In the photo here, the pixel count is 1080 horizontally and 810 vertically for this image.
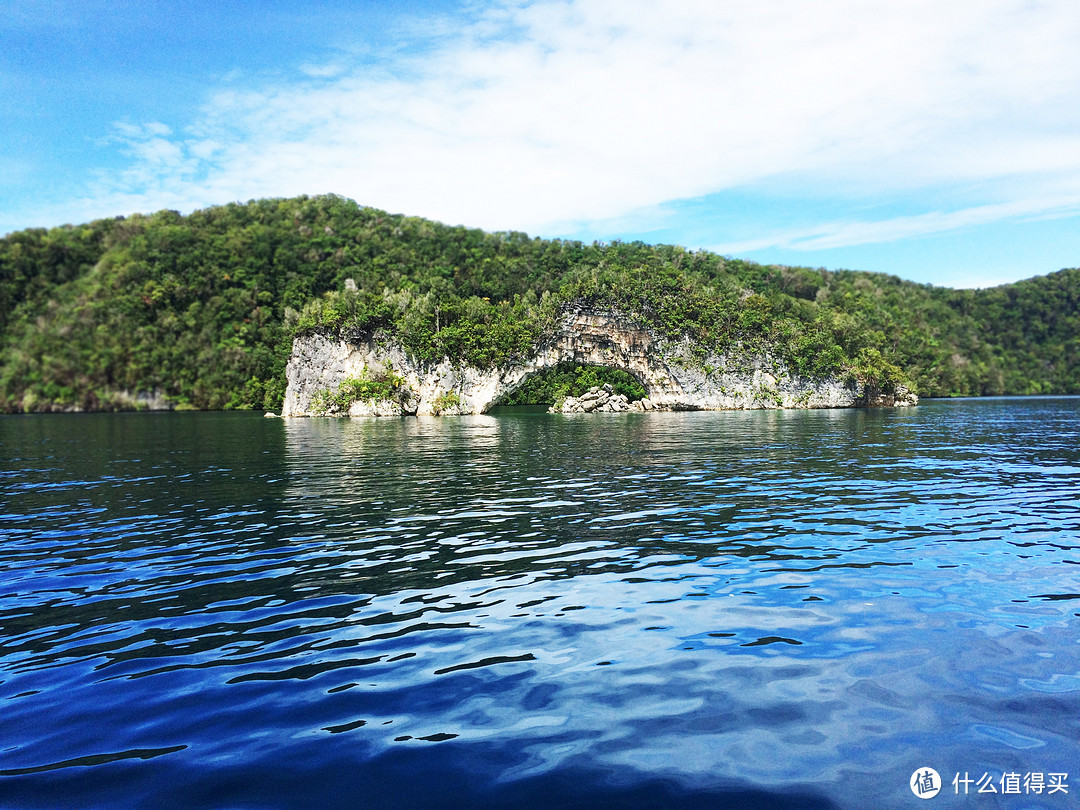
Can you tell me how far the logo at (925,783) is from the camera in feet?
16.5

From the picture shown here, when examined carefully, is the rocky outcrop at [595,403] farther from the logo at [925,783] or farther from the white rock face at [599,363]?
the logo at [925,783]

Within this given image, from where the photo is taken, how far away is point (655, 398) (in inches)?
3947

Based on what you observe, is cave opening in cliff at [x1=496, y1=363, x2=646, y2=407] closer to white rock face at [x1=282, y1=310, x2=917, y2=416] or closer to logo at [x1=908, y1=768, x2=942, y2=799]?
white rock face at [x1=282, y1=310, x2=917, y2=416]

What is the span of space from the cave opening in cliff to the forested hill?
15198mm

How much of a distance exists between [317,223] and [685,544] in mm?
165617

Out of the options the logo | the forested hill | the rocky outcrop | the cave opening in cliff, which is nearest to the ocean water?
the logo

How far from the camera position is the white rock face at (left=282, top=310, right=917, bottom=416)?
294 ft

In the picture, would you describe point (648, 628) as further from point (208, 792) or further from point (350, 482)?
point (350, 482)

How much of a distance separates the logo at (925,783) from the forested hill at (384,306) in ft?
277

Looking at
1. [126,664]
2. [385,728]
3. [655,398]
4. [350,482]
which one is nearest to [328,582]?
[126,664]

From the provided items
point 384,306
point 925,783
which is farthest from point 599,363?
point 925,783

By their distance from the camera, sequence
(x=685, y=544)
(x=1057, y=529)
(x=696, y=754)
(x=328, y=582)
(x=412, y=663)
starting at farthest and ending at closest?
(x=1057, y=529) < (x=685, y=544) < (x=328, y=582) < (x=412, y=663) < (x=696, y=754)

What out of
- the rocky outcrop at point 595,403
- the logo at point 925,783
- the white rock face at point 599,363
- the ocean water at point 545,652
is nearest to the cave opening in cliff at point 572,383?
the rocky outcrop at point 595,403

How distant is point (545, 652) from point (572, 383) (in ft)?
359
